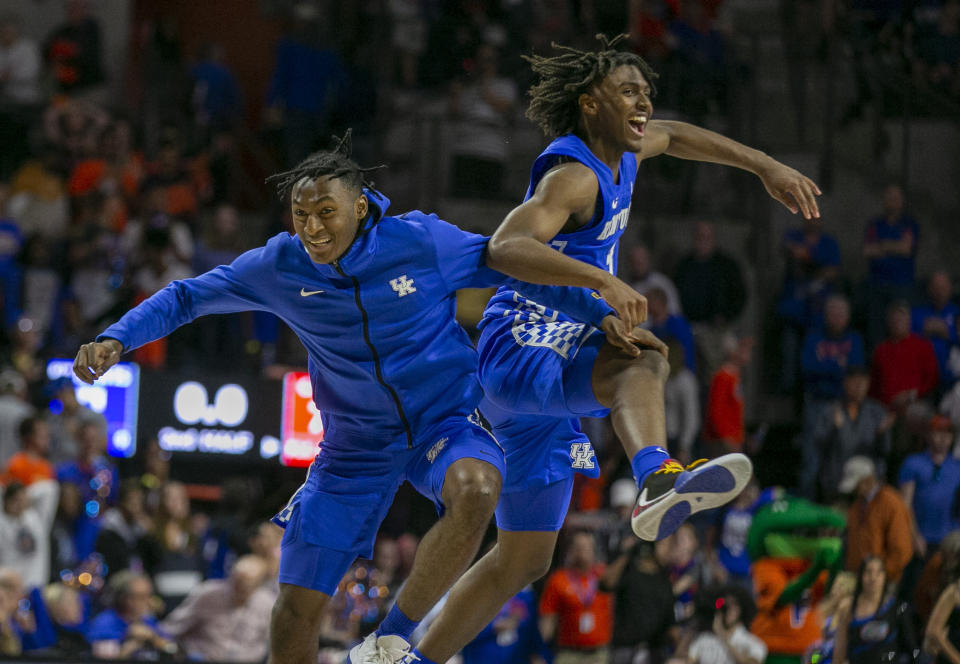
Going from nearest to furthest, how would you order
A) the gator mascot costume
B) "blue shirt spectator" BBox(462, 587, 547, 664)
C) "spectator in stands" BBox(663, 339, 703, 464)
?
the gator mascot costume < "blue shirt spectator" BBox(462, 587, 547, 664) < "spectator in stands" BBox(663, 339, 703, 464)

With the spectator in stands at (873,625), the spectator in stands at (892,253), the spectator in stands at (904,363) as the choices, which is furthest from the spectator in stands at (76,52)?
the spectator in stands at (873,625)

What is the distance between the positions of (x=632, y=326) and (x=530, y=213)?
56 cm

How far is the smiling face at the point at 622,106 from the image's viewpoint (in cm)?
515

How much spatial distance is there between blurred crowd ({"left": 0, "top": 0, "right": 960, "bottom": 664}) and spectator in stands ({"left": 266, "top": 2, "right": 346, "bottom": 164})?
0.02 meters

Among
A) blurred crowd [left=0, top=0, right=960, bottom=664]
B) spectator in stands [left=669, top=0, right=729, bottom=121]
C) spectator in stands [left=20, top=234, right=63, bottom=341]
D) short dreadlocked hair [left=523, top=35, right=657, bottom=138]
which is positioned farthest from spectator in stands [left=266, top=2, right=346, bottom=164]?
short dreadlocked hair [left=523, top=35, right=657, bottom=138]

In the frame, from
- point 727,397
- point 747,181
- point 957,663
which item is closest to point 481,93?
point 747,181

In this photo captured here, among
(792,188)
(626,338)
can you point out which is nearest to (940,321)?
(792,188)

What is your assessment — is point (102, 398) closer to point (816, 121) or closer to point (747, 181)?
point (747, 181)

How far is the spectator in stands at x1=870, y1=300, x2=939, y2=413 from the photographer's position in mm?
10664

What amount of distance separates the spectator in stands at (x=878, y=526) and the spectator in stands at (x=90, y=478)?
4.79m

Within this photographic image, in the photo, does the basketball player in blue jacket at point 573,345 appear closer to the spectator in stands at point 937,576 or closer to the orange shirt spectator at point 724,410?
the spectator in stands at point 937,576

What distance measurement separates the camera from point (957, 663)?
7.97 meters

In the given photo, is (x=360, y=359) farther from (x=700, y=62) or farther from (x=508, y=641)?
(x=700, y=62)

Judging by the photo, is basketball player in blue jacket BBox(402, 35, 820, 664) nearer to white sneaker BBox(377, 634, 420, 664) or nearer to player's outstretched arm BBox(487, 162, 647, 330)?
player's outstretched arm BBox(487, 162, 647, 330)
